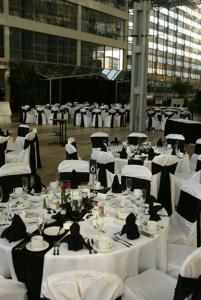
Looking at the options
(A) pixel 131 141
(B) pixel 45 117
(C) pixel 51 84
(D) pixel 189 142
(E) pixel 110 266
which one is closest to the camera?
(E) pixel 110 266

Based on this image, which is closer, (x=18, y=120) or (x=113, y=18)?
(x=18, y=120)

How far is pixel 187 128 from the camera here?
1271 cm

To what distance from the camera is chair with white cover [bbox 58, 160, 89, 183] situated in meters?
5.00

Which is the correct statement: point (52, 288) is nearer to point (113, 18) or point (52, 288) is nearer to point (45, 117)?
point (45, 117)

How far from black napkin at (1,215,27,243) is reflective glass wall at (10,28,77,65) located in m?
19.7

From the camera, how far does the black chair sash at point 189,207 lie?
3.91 m

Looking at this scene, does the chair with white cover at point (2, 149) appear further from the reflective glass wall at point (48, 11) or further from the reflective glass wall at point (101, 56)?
the reflective glass wall at point (101, 56)

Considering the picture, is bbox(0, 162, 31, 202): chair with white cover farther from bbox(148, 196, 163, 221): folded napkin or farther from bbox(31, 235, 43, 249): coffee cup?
bbox(31, 235, 43, 249): coffee cup

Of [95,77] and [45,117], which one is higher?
[95,77]

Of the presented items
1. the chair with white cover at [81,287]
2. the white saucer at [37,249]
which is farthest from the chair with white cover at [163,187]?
the chair with white cover at [81,287]

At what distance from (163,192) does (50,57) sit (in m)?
20.0

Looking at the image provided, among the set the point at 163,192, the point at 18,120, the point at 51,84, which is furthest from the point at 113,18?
the point at 163,192

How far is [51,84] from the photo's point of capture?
22984 mm

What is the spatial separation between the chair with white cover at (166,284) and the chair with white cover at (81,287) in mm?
495
